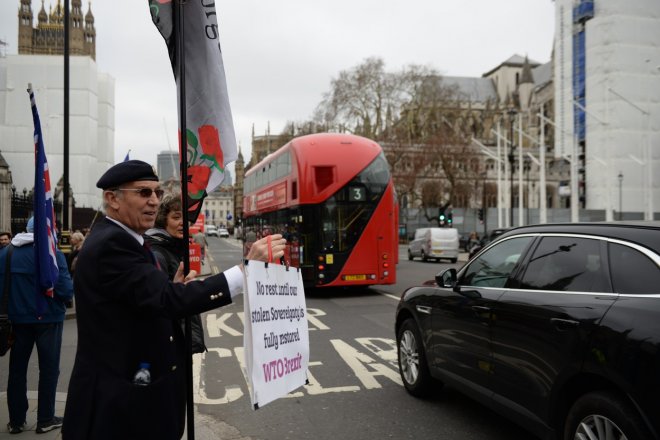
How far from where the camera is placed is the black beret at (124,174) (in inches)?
95.7

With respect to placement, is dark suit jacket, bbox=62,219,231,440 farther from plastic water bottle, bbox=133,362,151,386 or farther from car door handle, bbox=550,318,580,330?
car door handle, bbox=550,318,580,330

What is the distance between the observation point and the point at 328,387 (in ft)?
19.6

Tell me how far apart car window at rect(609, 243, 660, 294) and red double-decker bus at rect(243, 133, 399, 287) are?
1092 cm

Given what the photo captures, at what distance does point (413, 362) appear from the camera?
5605 millimetres

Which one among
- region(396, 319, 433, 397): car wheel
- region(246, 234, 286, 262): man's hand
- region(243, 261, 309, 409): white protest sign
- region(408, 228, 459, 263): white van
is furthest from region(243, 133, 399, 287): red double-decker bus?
region(408, 228, 459, 263): white van

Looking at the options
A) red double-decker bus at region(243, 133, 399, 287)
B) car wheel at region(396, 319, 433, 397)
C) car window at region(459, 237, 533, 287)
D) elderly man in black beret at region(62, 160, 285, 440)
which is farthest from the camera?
red double-decker bus at region(243, 133, 399, 287)

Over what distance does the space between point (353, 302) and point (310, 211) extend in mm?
2417

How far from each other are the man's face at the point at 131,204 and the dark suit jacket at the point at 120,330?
102 mm

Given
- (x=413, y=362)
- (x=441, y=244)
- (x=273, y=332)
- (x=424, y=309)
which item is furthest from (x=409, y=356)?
(x=441, y=244)

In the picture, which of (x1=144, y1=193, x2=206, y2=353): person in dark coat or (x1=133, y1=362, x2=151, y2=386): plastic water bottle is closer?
(x1=133, y1=362, x2=151, y2=386): plastic water bottle

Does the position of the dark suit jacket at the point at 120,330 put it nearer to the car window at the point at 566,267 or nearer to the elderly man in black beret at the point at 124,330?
the elderly man in black beret at the point at 124,330

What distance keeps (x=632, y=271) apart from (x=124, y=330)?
2.61 meters

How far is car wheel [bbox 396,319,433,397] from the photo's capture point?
541 cm

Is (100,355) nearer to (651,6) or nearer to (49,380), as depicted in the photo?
(49,380)
